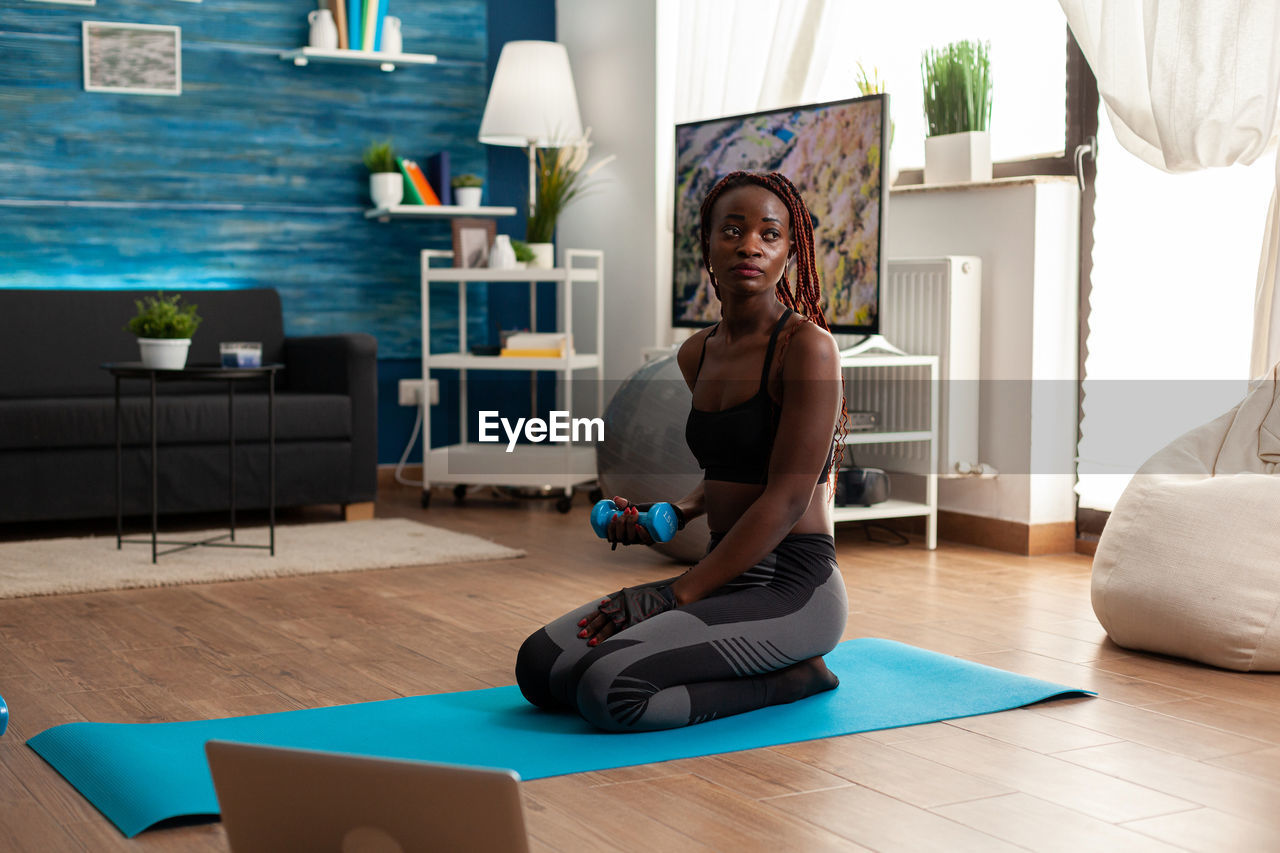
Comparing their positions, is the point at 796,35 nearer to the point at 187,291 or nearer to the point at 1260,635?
the point at 187,291

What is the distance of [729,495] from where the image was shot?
239 centimetres

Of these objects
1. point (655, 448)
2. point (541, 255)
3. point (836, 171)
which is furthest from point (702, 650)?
point (541, 255)

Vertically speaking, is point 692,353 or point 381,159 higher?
point 381,159

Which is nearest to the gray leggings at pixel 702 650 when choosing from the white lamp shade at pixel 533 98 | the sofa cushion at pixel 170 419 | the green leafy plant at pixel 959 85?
the green leafy plant at pixel 959 85

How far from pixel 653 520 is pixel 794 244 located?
543mm

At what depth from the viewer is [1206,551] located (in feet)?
9.10

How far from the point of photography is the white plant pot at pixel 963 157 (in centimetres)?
437

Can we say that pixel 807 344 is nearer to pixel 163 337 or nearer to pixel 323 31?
pixel 163 337

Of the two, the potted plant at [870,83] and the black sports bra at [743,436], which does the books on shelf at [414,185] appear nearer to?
the potted plant at [870,83]

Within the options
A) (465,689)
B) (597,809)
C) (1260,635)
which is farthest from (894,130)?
(597,809)

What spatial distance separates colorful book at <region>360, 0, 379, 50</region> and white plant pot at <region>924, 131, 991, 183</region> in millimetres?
2371

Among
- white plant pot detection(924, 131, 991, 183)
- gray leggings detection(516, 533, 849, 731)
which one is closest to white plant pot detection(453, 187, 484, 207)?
white plant pot detection(924, 131, 991, 183)

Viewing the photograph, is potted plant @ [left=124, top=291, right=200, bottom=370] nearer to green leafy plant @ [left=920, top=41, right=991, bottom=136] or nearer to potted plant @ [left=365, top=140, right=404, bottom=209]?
potted plant @ [left=365, top=140, right=404, bottom=209]

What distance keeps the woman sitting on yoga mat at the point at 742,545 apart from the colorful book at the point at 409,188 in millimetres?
3430
